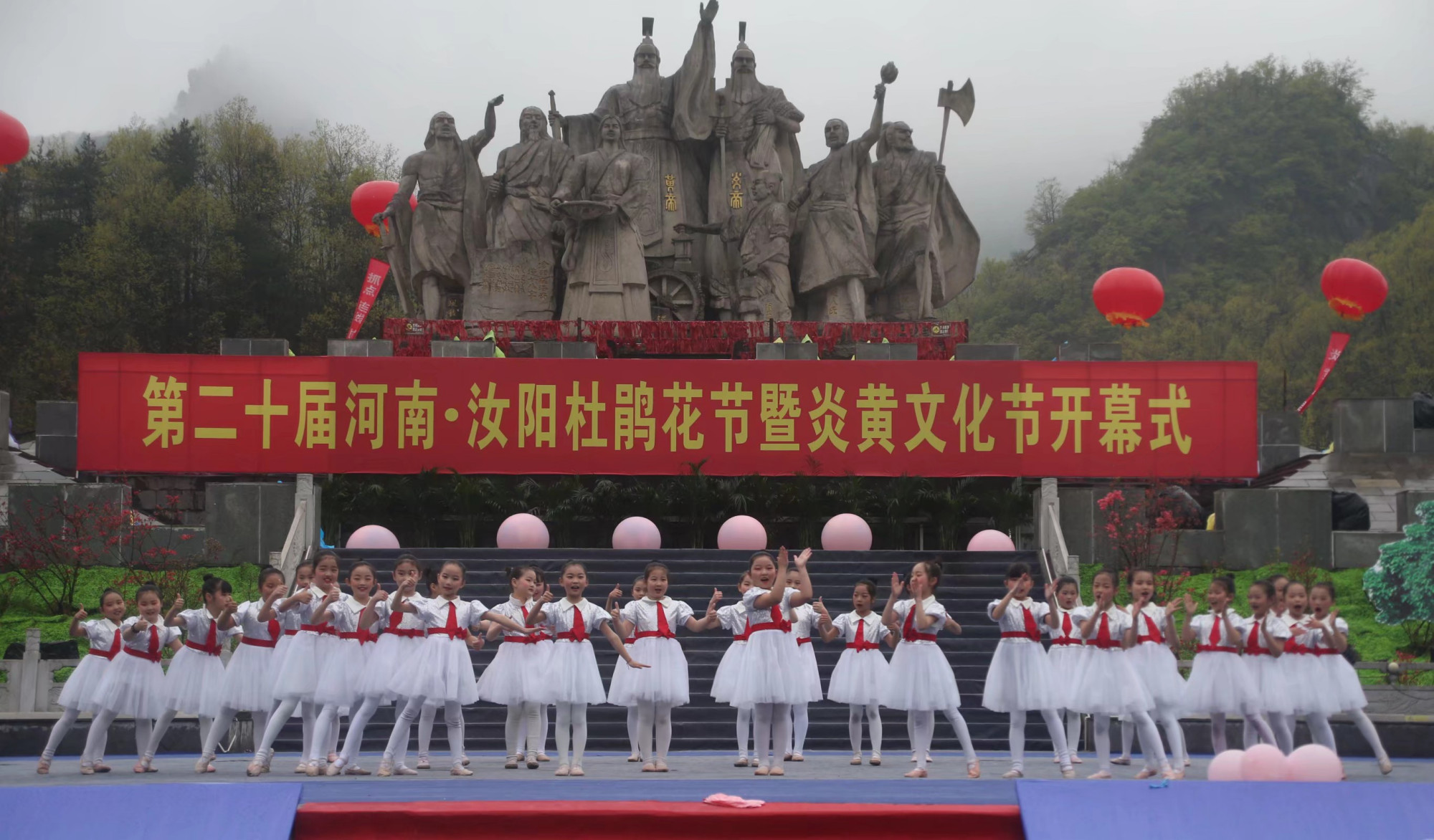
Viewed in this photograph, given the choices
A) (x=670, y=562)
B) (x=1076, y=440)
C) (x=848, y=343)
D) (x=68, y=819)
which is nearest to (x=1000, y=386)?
(x=1076, y=440)

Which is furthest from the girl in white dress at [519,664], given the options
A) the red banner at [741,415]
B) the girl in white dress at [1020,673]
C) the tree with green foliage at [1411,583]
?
the tree with green foliage at [1411,583]

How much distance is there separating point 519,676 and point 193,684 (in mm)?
2353

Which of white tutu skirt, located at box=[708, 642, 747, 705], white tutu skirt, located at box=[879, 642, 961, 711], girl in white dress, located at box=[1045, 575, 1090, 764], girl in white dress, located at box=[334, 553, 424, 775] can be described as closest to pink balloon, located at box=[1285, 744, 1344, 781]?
girl in white dress, located at box=[1045, 575, 1090, 764]

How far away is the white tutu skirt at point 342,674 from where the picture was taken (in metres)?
10.7

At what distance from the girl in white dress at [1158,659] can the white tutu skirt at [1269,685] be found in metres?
0.48

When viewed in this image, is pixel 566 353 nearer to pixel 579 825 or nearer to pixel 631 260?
pixel 631 260

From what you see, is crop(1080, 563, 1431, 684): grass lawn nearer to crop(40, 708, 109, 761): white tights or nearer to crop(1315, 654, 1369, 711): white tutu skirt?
crop(1315, 654, 1369, 711): white tutu skirt

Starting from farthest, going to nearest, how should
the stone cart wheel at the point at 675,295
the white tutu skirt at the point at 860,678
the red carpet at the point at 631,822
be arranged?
the stone cart wheel at the point at 675,295
the white tutu skirt at the point at 860,678
the red carpet at the point at 631,822

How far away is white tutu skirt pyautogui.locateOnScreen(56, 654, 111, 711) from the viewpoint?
1105cm

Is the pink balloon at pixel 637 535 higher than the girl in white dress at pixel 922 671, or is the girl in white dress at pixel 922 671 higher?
the pink balloon at pixel 637 535

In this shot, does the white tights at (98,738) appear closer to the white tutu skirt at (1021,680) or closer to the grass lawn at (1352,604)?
the white tutu skirt at (1021,680)

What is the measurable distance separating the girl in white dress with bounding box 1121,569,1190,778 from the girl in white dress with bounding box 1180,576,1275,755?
0.13 m

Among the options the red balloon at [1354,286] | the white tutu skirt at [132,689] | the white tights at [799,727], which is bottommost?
the white tights at [799,727]

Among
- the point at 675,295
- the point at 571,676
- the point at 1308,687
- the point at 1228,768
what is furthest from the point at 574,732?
the point at 675,295
